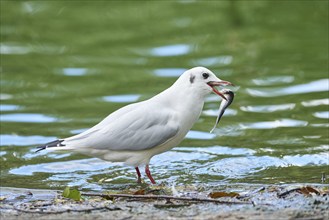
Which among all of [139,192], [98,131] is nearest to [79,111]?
[98,131]

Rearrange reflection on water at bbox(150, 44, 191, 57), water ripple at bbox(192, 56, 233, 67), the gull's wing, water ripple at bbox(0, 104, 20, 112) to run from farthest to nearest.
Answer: reflection on water at bbox(150, 44, 191, 57), water ripple at bbox(192, 56, 233, 67), water ripple at bbox(0, 104, 20, 112), the gull's wing

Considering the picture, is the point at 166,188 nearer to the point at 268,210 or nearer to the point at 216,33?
the point at 268,210

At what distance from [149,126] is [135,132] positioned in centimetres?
13

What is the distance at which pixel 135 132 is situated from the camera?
770cm

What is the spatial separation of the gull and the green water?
579mm

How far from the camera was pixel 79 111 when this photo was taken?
11.5 meters

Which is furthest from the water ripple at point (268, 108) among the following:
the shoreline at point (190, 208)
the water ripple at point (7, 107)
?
the shoreline at point (190, 208)

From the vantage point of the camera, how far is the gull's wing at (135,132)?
7.62 metres

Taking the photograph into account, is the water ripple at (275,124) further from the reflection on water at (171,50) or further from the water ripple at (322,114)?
the reflection on water at (171,50)

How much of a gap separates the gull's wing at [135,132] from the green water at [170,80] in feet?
2.15

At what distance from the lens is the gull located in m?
7.64

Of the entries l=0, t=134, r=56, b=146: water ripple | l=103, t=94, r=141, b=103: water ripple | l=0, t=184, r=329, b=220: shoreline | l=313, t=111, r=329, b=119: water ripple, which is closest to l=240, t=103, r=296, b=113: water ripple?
l=313, t=111, r=329, b=119: water ripple

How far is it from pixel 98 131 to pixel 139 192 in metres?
0.88

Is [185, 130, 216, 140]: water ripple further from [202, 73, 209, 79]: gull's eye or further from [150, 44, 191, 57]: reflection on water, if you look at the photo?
[150, 44, 191, 57]: reflection on water
